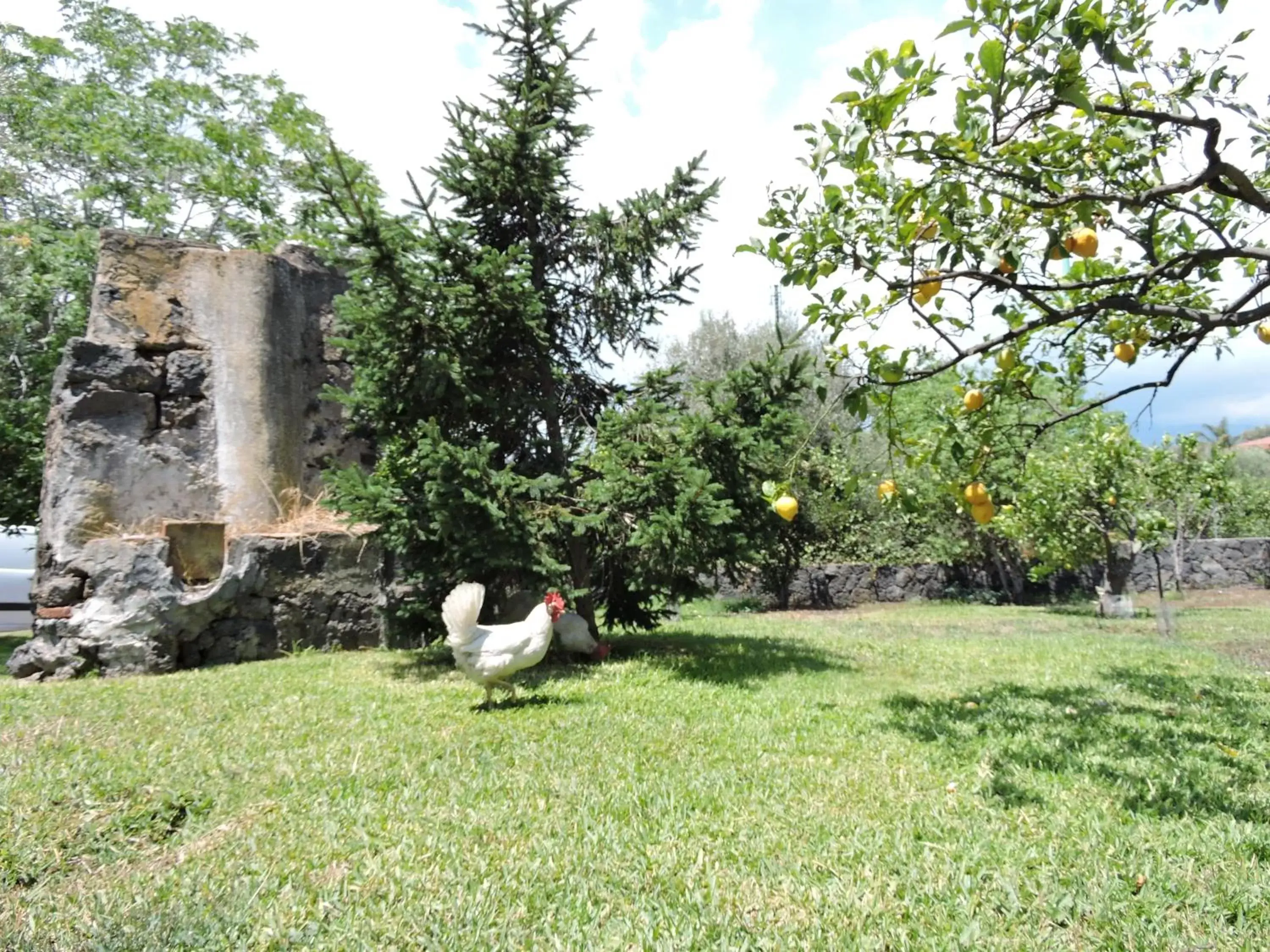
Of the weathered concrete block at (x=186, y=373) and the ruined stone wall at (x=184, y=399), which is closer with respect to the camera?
the ruined stone wall at (x=184, y=399)

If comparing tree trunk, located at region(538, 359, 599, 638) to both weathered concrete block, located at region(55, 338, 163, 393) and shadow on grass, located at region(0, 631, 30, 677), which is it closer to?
weathered concrete block, located at region(55, 338, 163, 393)

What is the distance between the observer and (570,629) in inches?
319

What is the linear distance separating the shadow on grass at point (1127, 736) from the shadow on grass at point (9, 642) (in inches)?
492

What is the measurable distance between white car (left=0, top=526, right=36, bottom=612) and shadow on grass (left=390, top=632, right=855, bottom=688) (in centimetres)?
1240

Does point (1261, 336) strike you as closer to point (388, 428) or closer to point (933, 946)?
point (933, 946)

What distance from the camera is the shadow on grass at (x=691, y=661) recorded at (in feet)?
24.1

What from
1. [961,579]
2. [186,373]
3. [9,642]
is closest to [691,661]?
[186,373]

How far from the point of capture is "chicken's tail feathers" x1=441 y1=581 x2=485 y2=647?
566 centimetres

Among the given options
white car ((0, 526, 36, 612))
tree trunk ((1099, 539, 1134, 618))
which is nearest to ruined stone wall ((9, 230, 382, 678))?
white car ((0, 526, 36, 612))

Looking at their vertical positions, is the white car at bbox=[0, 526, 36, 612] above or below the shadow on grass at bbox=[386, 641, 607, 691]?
above

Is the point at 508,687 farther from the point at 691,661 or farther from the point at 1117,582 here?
the point at 1117,582

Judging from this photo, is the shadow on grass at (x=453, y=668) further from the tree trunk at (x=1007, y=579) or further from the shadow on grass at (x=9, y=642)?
the tree trunk at (x=1007, y=579)

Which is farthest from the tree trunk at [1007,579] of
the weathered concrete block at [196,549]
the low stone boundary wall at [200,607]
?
the weathered concrete block at [196,549]

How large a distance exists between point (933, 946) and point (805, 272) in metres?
3.03
